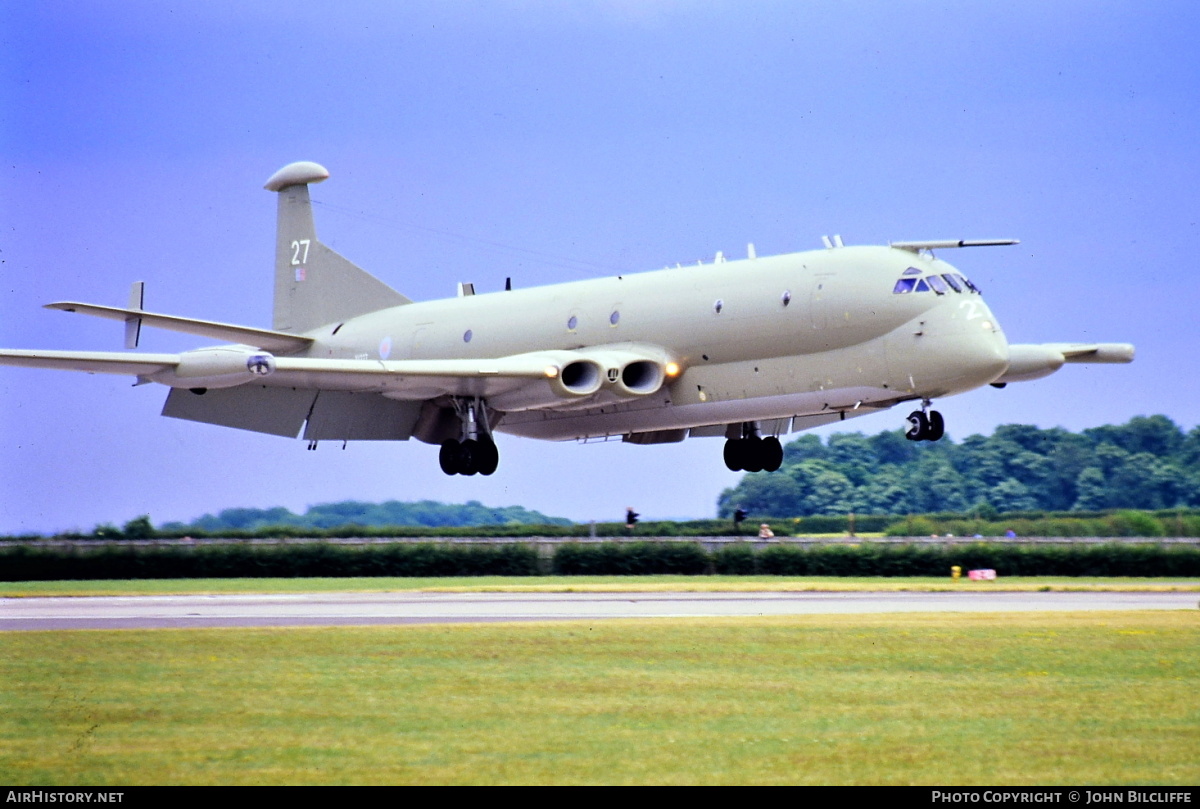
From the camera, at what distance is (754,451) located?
29766 mm

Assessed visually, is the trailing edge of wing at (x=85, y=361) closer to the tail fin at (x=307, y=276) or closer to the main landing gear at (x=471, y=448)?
the main landing gear at (x=471, y=448)

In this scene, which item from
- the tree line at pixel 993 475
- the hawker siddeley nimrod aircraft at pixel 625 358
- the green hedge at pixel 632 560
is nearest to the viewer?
the hawker siddeley nimrod aircraft at pixel 625 358

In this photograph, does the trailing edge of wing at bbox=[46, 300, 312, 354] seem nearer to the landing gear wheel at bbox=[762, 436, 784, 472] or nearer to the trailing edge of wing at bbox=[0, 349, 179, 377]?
the trailing edge of wing at bbox=[0, 349, 179, 377]

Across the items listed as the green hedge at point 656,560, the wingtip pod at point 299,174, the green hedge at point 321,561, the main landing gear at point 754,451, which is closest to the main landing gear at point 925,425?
the main landing gear at point 754,451

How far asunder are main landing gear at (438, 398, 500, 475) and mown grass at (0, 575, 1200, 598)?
2.15 metres

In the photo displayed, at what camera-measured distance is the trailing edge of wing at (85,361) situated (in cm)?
2725

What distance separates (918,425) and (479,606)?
Answer: 292 inches

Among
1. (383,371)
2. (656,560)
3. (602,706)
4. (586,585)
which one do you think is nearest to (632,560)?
(656,560)

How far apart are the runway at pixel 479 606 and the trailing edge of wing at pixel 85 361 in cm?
412

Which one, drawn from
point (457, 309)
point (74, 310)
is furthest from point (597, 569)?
point (74, 310)

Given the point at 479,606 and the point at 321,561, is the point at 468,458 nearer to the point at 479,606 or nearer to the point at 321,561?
the point at 321,561

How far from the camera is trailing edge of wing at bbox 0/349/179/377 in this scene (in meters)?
27.2

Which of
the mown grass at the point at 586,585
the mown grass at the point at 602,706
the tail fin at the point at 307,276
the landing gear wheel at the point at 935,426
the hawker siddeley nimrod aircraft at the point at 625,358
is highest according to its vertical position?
the tail fin at the point at 307,276
